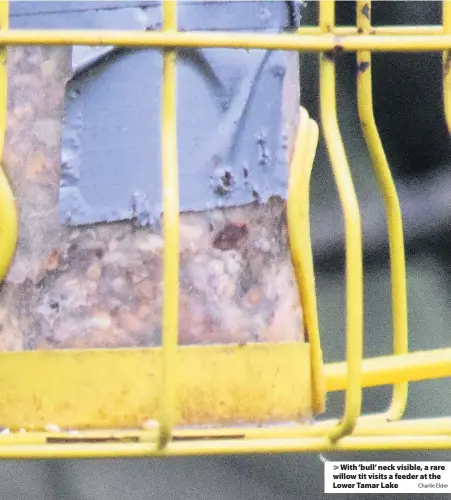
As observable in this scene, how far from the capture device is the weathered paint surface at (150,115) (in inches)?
15.1

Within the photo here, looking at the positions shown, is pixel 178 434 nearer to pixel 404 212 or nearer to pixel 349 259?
pixel 349 259

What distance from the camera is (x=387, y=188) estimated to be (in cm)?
47

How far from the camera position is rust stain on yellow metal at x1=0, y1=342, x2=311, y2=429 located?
1.22 feet

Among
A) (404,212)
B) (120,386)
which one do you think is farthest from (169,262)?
(404,212)

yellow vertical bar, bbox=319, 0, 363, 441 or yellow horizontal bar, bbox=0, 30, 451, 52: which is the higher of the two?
yellow horizontal bar, bbox=0, 30, 451, 52

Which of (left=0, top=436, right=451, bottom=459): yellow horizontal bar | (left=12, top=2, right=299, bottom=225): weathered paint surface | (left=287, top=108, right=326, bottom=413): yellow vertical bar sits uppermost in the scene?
(left=12, top=2, right=299, bottom=225): weathered paint surface

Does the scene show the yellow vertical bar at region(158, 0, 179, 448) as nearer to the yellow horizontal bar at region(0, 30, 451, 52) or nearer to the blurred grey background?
the yellow horizontal bar at region(0, 30, 451, 52)

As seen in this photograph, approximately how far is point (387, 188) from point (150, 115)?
0.14 meters

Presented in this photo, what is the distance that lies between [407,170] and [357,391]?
47 cm

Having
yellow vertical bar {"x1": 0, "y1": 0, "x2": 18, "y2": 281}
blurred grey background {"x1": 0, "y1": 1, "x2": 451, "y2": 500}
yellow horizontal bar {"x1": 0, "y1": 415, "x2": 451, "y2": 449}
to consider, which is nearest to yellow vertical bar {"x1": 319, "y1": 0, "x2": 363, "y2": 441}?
yellow horizontal bar {"x1": 0, "y1": 415, "x2": 451, "y2": 449}

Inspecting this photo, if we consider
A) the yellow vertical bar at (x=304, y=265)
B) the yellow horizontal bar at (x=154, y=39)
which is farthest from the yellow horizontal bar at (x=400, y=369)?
the yellow horizontal bar at (x=154, y=39)

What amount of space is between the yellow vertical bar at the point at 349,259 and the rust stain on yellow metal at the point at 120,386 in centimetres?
4

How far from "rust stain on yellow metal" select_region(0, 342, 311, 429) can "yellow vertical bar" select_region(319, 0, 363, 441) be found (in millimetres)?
39

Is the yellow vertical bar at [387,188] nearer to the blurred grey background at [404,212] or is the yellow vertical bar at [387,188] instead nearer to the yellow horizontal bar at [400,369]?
the yellow horizontal bar at [400,369]
